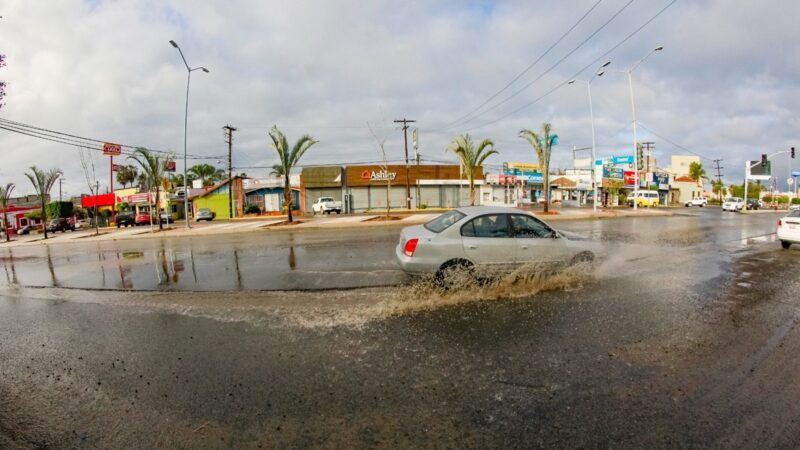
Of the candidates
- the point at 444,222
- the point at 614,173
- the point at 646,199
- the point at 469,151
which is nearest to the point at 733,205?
the point at 646,199

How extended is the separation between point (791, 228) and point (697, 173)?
288 ft

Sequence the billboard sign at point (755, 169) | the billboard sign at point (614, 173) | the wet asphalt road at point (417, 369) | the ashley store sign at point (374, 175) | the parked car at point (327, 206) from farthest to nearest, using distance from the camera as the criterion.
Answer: the billboard sign at point (614, 173)
the ashley store sign at point (374, 175)
the billboard sign at point (755, 169)
the parked car at point (327, 206)
the wet asphalt road at point (417, 369)

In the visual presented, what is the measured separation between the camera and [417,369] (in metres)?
3.99

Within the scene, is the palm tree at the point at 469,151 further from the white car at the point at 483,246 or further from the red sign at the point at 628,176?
the red sign at the point at 628,176

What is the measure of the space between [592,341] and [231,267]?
28.5 feet

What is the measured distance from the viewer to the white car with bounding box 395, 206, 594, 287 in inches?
277

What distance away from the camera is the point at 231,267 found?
10.5 m

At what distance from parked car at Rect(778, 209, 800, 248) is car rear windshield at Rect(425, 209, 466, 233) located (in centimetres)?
1017

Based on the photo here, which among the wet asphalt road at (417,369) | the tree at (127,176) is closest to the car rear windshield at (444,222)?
the wet asphalt road at (417,369)

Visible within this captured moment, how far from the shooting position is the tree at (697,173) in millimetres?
83475

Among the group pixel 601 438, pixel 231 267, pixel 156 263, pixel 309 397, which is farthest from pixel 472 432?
pixel 156 263

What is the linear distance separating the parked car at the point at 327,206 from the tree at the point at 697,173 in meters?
76.9

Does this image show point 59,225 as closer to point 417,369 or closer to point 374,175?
point 374,175

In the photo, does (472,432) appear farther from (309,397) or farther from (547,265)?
(547,265)
